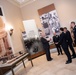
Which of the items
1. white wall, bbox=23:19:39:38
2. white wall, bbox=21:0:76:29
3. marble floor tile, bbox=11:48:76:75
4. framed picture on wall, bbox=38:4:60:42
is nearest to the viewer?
marble floor tile, bbox=11:48:76:75

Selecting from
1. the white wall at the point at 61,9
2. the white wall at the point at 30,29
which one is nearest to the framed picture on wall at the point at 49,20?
the white wall at the point at 61,9

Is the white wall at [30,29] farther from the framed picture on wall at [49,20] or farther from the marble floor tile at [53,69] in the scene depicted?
the marble floor tile at [53,69]

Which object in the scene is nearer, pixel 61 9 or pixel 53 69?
pixel 53 69

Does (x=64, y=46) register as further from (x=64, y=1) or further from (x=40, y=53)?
(x=64, y=1)

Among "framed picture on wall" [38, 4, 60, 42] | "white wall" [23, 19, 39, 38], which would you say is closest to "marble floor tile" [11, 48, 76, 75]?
"white wall" [23, 19, 39, 38]

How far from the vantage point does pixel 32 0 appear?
8680 millimetres

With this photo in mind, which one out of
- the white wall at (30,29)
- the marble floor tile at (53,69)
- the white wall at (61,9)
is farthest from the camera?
the white wall at (61,9)

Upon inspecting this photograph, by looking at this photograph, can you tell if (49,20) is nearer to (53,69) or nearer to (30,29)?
(30,29)

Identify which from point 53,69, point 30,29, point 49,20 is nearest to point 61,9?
point 49,20

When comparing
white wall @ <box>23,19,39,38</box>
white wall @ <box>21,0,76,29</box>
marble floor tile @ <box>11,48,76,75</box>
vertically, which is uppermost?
white wall @ <box>21,0,76,29</box>

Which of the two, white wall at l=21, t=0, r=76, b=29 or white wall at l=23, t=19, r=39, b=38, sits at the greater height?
white wall at l=21, t=0, r=76, b=29

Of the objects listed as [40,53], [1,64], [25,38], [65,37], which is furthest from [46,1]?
[1,64]

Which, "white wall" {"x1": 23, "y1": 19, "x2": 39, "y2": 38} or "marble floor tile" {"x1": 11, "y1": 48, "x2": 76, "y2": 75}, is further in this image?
"white wall" {"x1": 23, "y1": 19, "x2": 39, "y2": 38}

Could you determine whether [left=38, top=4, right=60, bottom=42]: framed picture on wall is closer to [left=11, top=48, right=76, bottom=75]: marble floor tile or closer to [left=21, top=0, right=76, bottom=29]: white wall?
[left=21, top=0, right=76, bottom=29]: white wall
